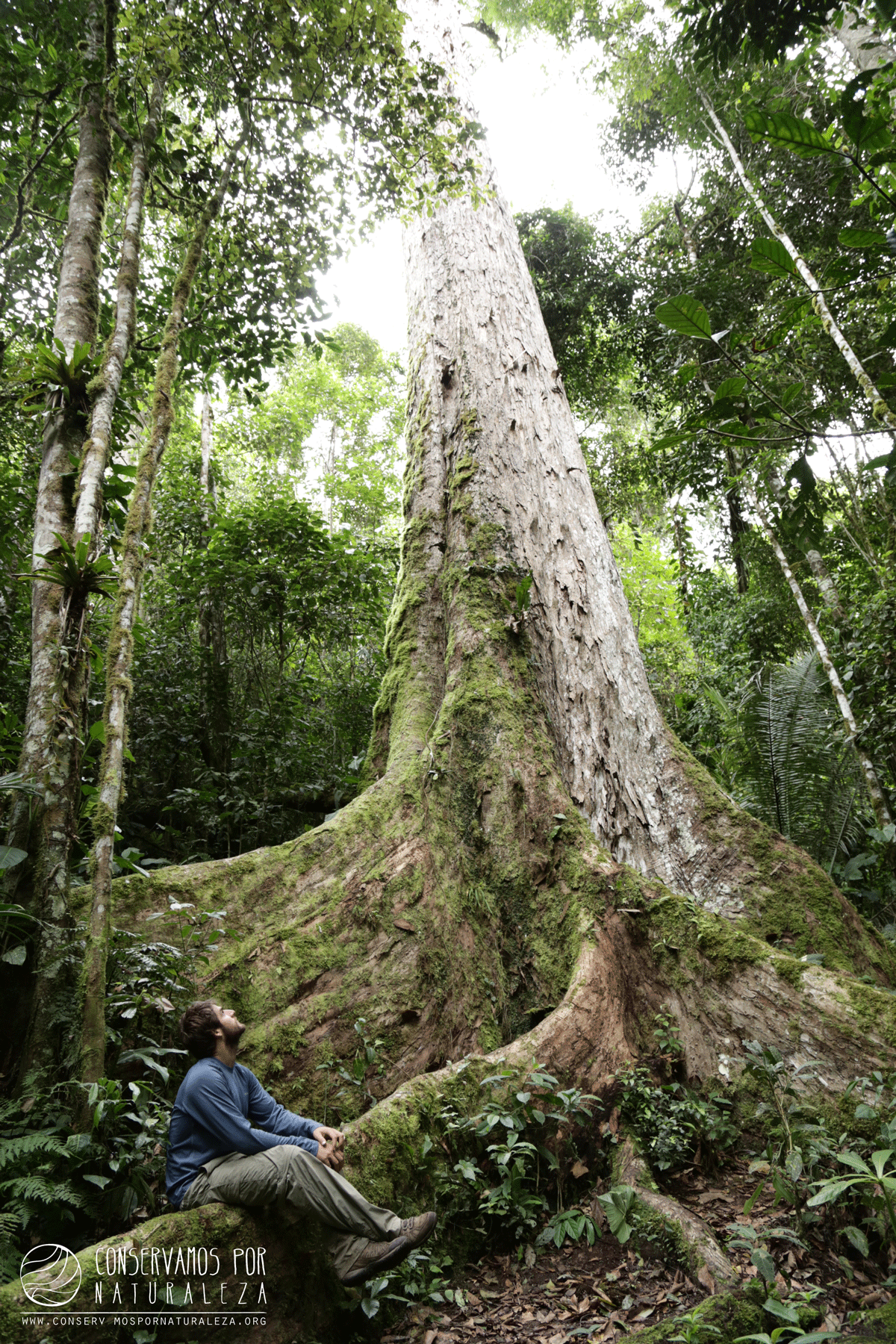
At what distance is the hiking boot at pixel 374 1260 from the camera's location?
2.38m

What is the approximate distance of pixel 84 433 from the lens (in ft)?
12.6

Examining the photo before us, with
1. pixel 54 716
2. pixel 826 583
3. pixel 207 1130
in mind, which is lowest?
pixel 207 1130

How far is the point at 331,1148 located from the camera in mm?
2562

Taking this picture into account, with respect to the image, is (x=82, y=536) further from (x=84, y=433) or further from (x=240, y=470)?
(x=240, y=470)

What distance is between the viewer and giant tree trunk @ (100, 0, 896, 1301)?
302 cm

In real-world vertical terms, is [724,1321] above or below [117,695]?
below

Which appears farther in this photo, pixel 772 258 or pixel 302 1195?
pixel 302 1195

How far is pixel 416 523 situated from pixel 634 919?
10.7 ft

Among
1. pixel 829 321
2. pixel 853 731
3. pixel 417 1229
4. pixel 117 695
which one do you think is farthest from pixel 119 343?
pixel 853 731

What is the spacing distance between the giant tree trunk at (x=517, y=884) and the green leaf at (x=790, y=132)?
2809 mm

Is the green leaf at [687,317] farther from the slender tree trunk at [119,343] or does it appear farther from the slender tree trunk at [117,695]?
the slender tree trunk at [119,343]

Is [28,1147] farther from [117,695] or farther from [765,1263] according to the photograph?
[765,1263]

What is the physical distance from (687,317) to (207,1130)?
2.94m

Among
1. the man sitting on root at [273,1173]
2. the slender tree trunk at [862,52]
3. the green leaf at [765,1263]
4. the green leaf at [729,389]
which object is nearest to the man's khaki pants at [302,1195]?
the man sitting on root at [273,1173]
